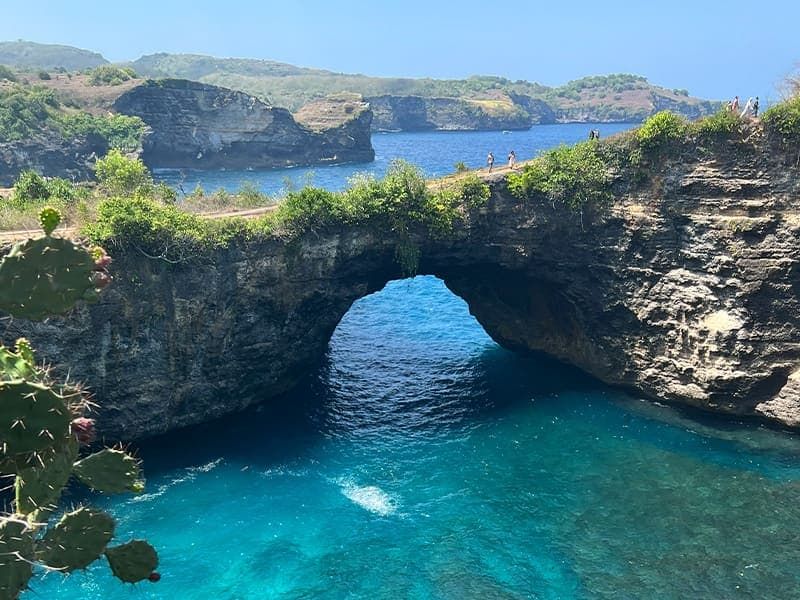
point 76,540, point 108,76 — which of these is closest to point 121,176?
point 76,540

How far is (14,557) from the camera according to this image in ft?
29.9

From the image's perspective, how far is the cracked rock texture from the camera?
3073 cm

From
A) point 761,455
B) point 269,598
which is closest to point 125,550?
point 269,598

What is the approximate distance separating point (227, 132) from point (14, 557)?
135510mm

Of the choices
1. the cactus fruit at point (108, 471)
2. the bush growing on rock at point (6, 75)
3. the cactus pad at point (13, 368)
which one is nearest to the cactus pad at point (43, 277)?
the cactus pad at point (13, 368)

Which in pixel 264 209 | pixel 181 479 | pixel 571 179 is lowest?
pixel 181 479

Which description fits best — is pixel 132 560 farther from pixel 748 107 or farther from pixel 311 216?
pixel 748 107

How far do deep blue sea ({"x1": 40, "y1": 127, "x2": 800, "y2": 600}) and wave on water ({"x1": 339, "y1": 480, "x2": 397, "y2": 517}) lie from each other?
0.26 ft

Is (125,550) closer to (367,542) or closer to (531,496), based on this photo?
(367,542)

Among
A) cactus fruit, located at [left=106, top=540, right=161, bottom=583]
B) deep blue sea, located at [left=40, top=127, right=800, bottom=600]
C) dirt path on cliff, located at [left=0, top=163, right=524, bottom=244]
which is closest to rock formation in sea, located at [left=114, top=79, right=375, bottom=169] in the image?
dirt path on cliff, located at [left=0, top=163, right=524, bottom=244]

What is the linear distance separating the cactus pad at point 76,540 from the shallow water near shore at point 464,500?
35.5 ft

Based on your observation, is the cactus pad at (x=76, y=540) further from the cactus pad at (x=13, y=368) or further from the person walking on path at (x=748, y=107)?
the person walking on path at (x=748, y=107)

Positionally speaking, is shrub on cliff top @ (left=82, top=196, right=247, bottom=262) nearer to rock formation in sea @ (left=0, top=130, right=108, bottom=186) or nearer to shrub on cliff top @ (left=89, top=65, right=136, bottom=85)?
rock formation in sea @ (left=0, top=130, right=108, bottom=186)

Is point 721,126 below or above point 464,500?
above
